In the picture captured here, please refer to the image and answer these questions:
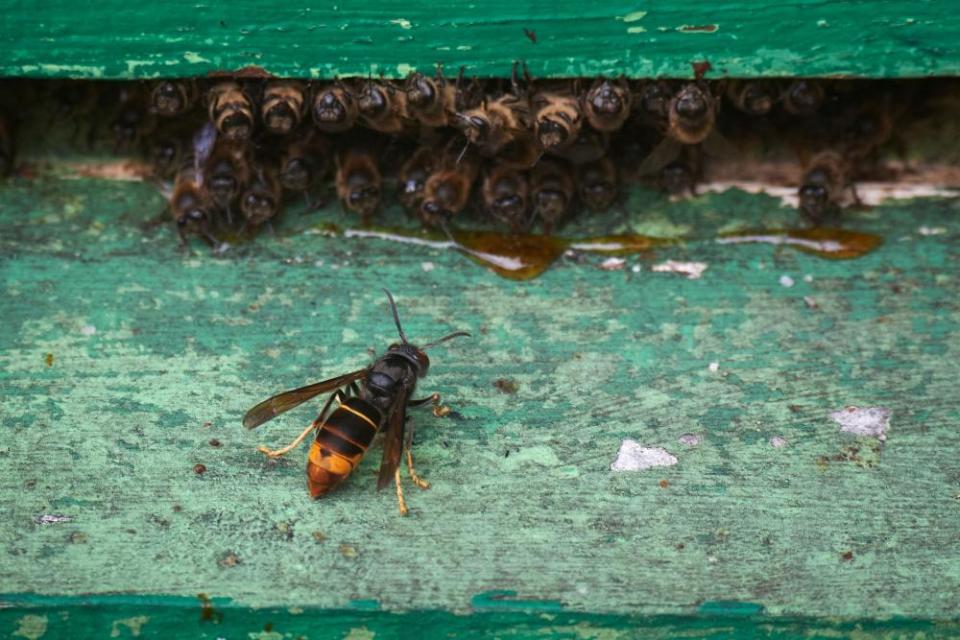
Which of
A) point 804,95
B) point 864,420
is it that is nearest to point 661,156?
point 804,95

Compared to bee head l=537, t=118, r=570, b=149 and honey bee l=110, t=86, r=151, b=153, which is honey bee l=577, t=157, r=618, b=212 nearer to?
bee head l=537, t=118, r=570, b=149

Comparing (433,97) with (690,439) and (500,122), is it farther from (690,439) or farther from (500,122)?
(690,439)

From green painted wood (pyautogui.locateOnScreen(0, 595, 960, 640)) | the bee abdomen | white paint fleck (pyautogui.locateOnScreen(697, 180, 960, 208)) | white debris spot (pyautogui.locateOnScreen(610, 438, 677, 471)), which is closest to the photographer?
green painted wood (pyautogui.locateOnScreen(0, 595, 960, 640))

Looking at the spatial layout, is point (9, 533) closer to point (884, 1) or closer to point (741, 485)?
point (741, 485)

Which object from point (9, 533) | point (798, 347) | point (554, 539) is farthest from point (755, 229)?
point (9, 533)

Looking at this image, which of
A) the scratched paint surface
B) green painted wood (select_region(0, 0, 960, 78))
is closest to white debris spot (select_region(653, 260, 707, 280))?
the scratched paint surface

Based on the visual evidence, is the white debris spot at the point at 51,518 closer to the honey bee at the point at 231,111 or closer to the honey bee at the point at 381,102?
the honey bee at the point at 231,111
